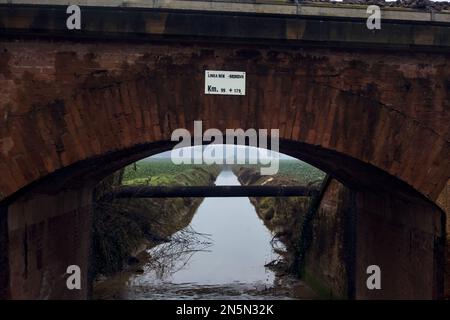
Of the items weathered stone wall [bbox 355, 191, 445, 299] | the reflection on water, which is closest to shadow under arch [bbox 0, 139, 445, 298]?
weathered stone wall [bbox 355, 191, 445, 299]

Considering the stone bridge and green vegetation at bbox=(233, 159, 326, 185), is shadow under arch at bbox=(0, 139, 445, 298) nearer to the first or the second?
the stone bridge

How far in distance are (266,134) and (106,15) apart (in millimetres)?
2024

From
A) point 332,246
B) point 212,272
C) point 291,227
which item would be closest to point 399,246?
point 332,246

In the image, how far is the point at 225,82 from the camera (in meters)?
5.02

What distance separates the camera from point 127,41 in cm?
502

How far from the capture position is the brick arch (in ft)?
15.9

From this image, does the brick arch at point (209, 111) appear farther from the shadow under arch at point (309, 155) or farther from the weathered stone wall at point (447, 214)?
the shadow under arch at point (309, 155)

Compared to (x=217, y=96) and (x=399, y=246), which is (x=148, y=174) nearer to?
(x=399, y=246)

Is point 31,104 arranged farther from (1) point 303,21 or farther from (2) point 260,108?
(1) point 303,21

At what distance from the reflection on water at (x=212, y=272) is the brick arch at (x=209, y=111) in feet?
23.5

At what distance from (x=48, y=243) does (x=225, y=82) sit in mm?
3888

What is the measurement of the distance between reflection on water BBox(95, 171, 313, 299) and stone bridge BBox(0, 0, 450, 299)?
662 cm

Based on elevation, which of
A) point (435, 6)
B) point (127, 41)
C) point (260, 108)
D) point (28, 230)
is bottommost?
point (28, 230)

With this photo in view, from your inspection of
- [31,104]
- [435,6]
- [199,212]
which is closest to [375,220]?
[435,6]
